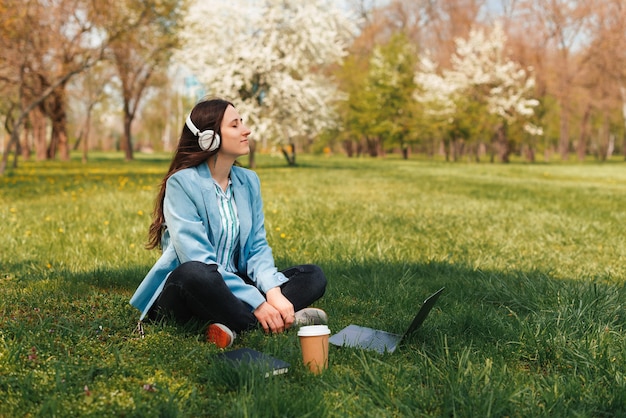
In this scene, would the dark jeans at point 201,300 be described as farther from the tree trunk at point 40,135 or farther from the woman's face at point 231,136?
the tree trunk at point 40,135

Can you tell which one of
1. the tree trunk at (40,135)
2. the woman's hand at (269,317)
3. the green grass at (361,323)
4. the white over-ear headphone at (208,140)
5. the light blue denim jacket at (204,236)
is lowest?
the green grass at (361,323)

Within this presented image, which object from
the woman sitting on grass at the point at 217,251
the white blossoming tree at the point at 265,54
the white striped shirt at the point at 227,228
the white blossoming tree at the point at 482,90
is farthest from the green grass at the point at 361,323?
the white blossoming tree at the point at 482,90

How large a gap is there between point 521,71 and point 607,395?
34454 mm

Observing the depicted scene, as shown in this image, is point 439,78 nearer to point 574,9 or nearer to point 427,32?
point 574,9

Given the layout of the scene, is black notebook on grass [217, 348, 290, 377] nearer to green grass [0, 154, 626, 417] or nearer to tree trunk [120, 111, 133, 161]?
green grass [0, 154, 626, 417]

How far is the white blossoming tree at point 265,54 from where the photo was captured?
2108 cm

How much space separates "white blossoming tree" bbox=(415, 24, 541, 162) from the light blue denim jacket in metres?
33.4

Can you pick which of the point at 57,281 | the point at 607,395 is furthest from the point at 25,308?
the point at 607,395

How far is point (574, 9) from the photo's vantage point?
36.8 meters

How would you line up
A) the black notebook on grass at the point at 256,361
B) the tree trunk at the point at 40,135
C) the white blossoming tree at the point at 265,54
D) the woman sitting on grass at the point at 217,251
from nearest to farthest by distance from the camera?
the black notebook on grass at the point at 256,361 → the woman sitting on grass at the point at 217,251 → the white blossoming tree at the point at 265,54 → the tree trunk at the point at 40,135

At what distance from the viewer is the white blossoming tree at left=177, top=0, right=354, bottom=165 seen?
830 inches

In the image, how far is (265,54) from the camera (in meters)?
20.8

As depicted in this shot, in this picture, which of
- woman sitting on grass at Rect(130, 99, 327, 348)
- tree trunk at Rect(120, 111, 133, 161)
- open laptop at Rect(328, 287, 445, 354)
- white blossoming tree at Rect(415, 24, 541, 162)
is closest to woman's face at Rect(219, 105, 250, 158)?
woman sitting on grass at Rect(130, 99, 327, 348)

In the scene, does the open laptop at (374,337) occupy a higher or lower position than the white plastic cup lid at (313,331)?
lower
